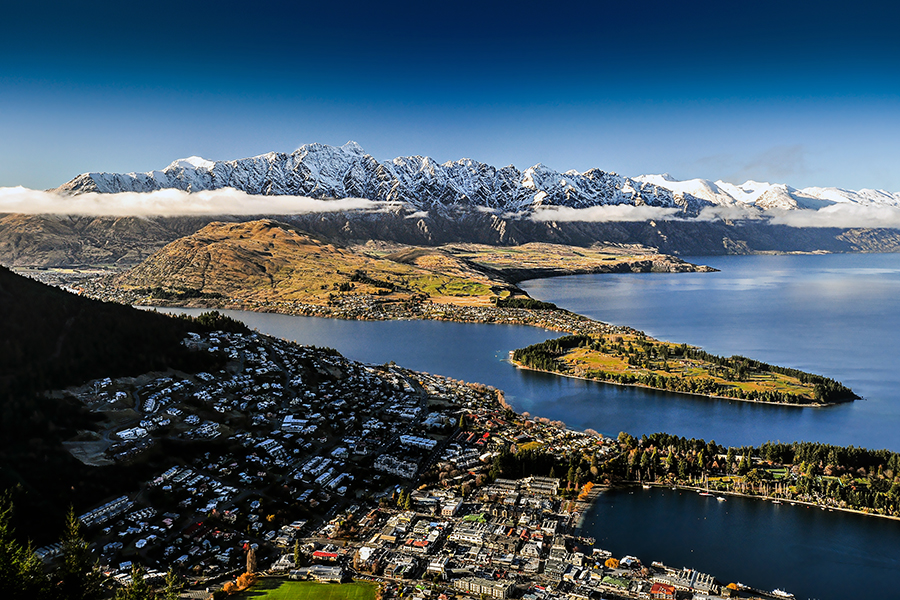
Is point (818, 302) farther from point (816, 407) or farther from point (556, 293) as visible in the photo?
point (816, 407)

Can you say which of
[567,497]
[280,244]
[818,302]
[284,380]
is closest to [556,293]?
[818,302]

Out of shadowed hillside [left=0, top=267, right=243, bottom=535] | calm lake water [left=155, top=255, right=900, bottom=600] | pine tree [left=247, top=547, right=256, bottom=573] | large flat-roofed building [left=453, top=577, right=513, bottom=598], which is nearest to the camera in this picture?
large flat-roofed building [left=453, top=577, right=513, bottom=598]

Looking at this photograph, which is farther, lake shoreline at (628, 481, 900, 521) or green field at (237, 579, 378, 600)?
lake shoreline at (628, 481, 900, 521)

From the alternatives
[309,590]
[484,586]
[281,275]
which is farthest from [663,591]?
[281,275]

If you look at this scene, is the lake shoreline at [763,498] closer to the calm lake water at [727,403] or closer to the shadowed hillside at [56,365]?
the calm lake water at [727,403]

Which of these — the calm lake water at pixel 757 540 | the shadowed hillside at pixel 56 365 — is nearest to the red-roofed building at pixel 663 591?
the calm lake water at pixel 757 540

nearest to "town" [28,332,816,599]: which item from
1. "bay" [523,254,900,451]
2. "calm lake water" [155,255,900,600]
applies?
"calm lake water" [155,255,900,600]

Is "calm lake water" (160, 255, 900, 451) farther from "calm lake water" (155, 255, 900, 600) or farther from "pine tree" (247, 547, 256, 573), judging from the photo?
"pine tree" (247, 547, 256, 573)
